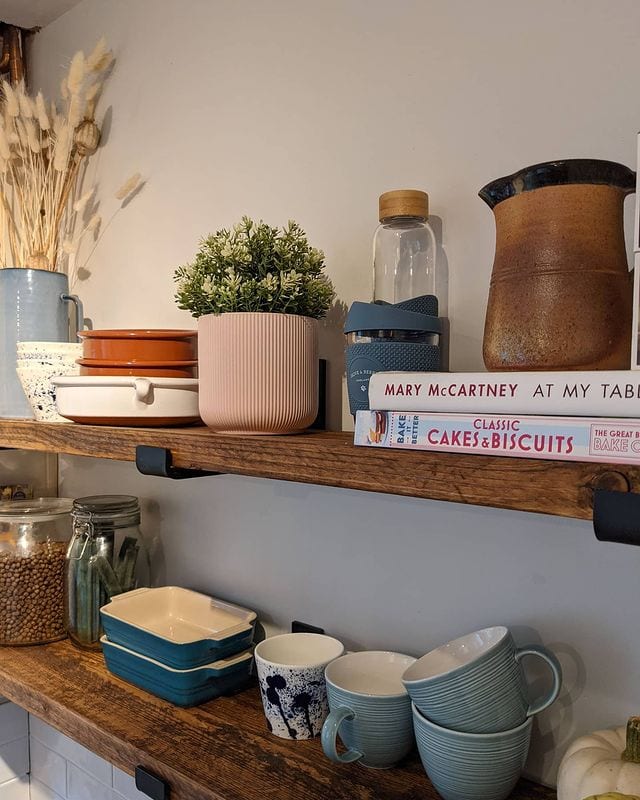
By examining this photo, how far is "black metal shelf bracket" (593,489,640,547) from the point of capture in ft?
1.62

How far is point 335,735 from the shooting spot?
2.50 ft

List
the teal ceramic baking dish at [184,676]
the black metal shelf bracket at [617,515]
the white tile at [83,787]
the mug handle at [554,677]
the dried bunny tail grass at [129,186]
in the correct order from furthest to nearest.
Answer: the white tile at [83,787]
the dried bunny tail grass at [129,186]
the teal ceramic baking dish at [184,676]
the mug handle at [554,677]
the black metal shelf bracket at [617,515]

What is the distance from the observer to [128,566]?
1.23 meters

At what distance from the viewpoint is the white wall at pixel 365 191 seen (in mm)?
772

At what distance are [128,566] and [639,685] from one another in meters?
0.83

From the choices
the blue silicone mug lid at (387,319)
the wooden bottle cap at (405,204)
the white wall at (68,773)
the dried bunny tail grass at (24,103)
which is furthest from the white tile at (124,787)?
the dried bunny tail grass at (24,103)

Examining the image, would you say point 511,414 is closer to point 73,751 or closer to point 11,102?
point 11,102

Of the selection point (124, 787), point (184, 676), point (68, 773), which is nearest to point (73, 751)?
point (68, 773)

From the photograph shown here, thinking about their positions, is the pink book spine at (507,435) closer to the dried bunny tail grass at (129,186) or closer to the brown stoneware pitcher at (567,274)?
the brown stoneware pitcher at (567,274)

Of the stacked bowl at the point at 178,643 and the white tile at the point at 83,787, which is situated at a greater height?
the stacked bowl at the point at 178,643

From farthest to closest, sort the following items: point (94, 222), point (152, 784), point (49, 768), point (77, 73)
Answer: point (49, 768) < point (94, 222) < point (77, 73) < point (152, 784)

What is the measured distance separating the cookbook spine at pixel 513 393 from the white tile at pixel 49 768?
1.28 m

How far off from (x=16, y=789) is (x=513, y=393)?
1.55 meters

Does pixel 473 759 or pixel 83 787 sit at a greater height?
pixel 473 759
